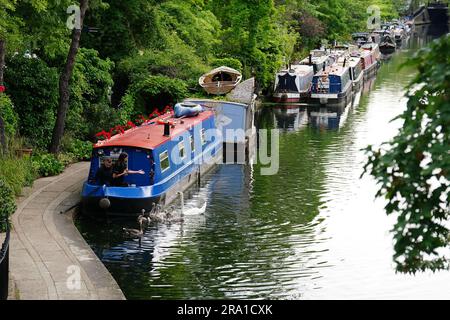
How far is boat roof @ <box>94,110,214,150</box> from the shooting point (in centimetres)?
3011

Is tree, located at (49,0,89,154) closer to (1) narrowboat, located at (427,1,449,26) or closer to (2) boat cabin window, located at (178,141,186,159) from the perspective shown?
(2) boat cabin window, located at (178,141,186,159)

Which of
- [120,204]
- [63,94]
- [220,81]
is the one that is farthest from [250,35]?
[120,204]

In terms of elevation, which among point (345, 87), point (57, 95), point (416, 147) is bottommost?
point (345, 87)

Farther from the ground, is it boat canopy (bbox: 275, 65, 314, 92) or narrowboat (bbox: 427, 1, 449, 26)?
boat canopy (bbox: 275, 65, 314, 92)

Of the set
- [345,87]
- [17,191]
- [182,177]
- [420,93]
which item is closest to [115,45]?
[182,177]

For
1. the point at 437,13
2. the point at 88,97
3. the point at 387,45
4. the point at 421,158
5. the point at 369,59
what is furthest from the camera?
the point at 437,13

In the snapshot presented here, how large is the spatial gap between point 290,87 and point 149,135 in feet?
107

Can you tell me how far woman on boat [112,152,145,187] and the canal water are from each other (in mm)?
1238

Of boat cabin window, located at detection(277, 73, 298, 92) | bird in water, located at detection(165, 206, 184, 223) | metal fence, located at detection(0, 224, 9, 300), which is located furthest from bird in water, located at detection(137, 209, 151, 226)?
boat cabin window, located at detection(277, 73, 298, 92)

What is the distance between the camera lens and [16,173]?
98.6 feet

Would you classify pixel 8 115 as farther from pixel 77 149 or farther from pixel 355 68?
pixel 355 68

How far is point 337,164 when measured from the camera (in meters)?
40.8
